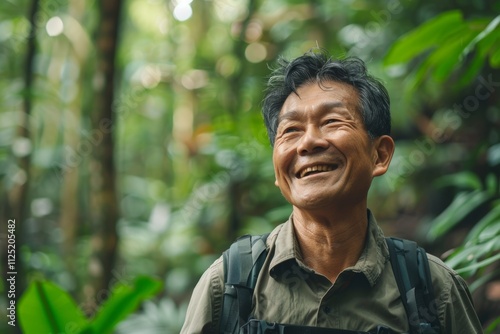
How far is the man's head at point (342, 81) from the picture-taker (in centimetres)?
197

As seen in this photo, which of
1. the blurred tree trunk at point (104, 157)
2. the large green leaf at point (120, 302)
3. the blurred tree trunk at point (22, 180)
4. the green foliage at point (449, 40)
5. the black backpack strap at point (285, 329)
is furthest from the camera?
the blurred tree trunk at point (22, 180)

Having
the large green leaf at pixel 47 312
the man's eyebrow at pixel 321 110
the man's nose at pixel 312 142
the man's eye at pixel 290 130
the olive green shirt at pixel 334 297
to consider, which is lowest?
the large green leaf at pixel 47 312

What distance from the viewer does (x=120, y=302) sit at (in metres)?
2.69

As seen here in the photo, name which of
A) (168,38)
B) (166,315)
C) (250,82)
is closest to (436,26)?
(166,315)

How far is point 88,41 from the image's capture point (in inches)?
296

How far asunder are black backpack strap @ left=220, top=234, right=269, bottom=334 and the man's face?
0.21 m

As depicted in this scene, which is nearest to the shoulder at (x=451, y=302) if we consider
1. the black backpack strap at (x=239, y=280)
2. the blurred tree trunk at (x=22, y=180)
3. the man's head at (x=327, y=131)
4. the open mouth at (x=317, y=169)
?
the man's head at (x=327, y=131)

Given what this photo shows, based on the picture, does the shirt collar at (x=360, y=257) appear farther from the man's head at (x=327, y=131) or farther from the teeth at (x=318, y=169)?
the teeth at (x=318, y=169)

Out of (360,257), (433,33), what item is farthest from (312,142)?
(433,33)

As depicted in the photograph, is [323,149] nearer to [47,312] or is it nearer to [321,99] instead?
[321,99]

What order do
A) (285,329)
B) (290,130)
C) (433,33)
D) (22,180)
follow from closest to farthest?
(285,329) < (290,130) < (433,33) < (22,180)

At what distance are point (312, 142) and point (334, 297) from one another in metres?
0.47

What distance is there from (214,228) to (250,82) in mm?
1886

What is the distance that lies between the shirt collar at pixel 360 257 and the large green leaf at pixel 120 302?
892 mm
